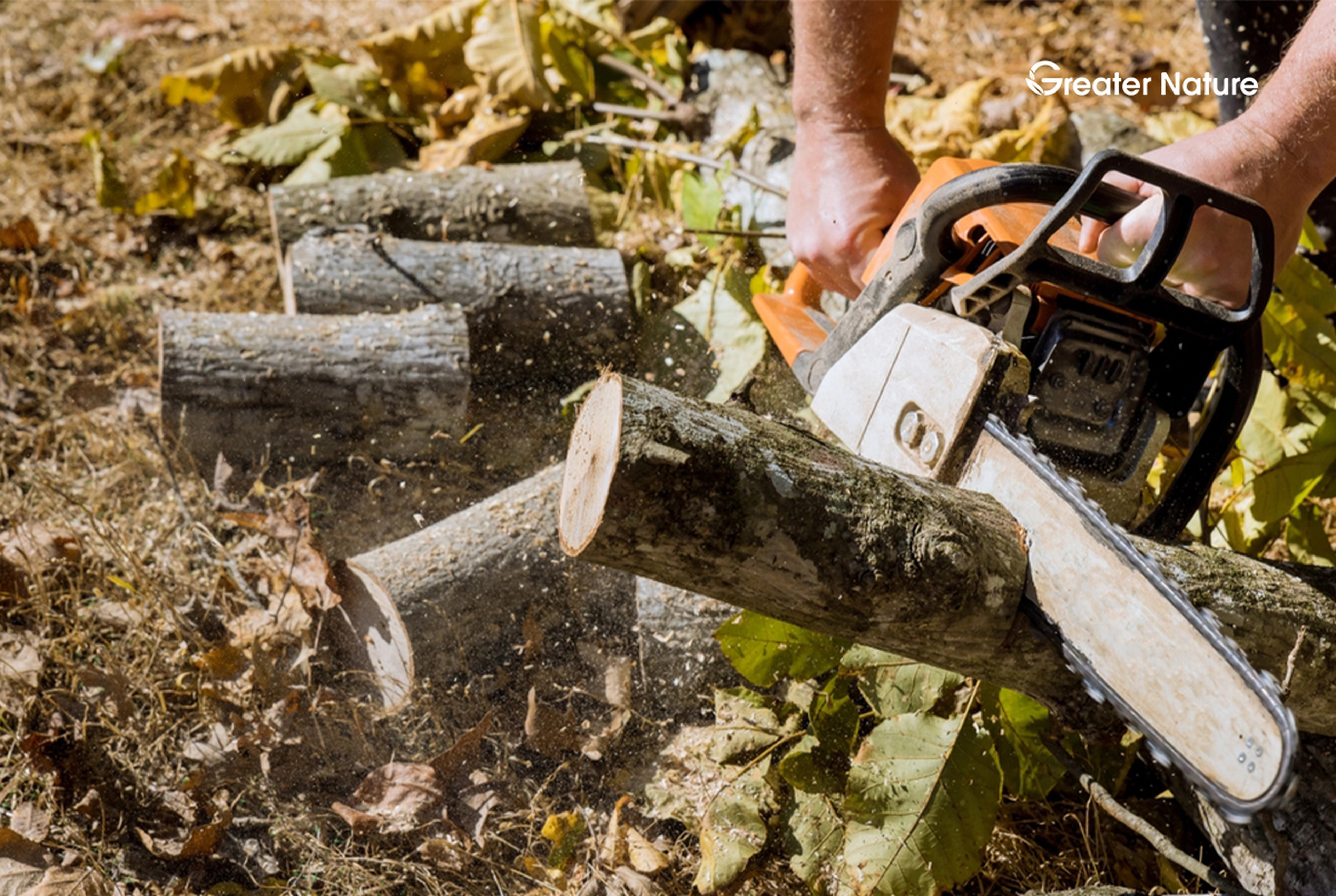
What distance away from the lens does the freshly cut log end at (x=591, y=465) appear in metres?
1.26

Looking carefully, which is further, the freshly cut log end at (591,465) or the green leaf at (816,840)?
the green leaf at (816,840)

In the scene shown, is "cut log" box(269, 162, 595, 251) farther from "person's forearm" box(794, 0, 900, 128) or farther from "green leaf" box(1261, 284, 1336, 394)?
"green leaf" box(1261, 284, 1336, 394)

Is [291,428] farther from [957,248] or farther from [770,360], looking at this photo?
[957,248]

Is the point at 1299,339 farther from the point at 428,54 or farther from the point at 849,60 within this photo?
the point at 428,54

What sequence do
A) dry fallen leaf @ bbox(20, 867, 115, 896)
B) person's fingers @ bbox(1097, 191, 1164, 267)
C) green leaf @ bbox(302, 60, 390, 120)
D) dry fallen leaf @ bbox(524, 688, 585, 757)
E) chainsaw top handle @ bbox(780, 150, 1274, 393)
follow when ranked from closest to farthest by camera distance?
chainsaw top handle @ bbox(780, 150, 1274, 393)
person's fingers @ bbox(1097, 191, 1164, 267)
dry fallen leaf @ bbox(20, 867, 115, 896)
dry fallen leaf @ bbox(524, 688, 585, 757)
green leaf @ bbox(302, 60, 390, 120)

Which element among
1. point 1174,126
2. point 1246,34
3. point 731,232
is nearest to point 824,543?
point 731,232

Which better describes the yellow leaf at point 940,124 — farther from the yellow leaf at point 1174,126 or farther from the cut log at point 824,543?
the cut log at point 824,543

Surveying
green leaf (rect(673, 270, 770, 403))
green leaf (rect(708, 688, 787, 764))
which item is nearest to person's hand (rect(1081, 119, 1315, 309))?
green leaf (rect(673, 270, 770, 403))

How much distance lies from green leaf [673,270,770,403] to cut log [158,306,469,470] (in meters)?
0.70

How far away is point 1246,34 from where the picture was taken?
308cm

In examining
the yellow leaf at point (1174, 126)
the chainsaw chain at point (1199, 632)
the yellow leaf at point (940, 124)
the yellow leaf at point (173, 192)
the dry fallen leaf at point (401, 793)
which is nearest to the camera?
the chainsaw chain at point (1199, 632)

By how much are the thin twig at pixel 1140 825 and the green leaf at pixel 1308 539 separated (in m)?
0.83

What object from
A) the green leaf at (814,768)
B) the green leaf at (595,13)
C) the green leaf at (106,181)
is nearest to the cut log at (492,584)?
the green leaf at (814,768)

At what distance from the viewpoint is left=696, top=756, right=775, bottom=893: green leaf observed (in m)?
1.89
